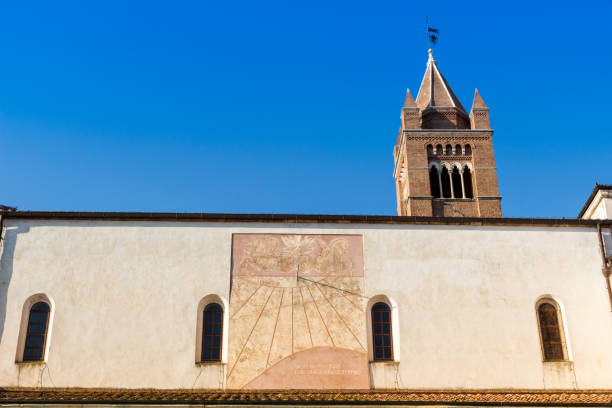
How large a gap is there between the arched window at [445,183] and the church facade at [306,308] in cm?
1874

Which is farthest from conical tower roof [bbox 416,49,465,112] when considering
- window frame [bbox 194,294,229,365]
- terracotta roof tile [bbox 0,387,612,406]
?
window frame [bbox 194,294,229,365]

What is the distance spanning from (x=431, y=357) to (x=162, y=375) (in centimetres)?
795

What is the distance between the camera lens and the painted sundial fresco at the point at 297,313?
1778 centimetres

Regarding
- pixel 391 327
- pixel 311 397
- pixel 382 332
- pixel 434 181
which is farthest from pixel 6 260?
pixel 434 181

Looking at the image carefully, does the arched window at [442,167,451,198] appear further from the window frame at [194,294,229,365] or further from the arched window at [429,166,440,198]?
the window frame at [194,294,229,365]

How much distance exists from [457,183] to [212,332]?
25.0 meters

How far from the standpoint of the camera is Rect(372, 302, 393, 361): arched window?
725 inches

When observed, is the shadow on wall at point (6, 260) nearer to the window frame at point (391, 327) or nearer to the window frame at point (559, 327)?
the window frame at point (391, 327)

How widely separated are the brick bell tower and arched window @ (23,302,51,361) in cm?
2356

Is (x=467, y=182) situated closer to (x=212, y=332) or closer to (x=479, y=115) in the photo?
(x=479, y=115)

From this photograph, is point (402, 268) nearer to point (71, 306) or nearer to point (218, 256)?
point (218, 256)

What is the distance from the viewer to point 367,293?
18.8 meters

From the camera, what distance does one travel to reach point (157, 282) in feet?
60.9

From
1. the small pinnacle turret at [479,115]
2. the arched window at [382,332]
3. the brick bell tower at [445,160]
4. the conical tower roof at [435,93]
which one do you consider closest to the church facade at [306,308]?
the arched window at [382,332]
